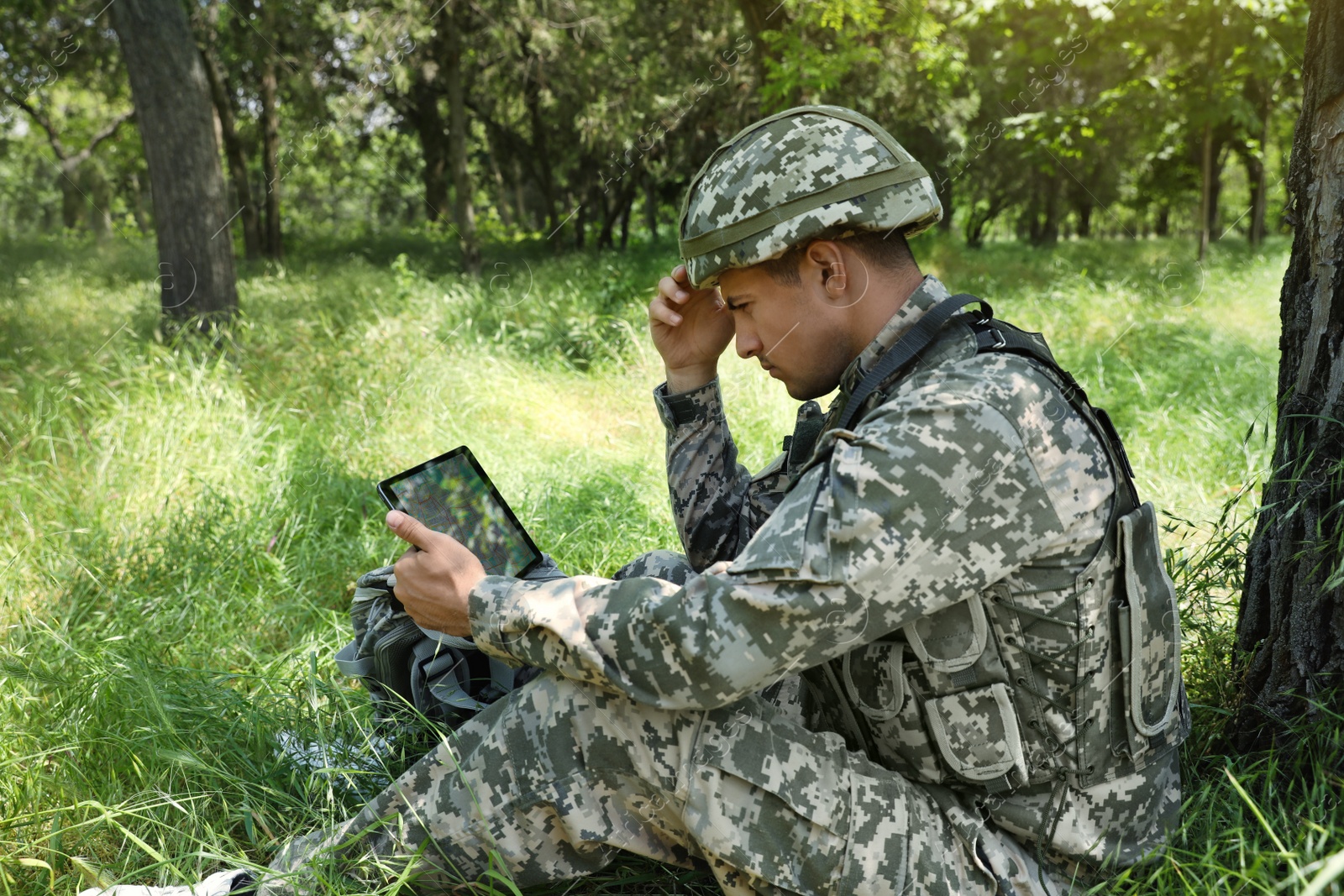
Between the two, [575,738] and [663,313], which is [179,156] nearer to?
[663,313]

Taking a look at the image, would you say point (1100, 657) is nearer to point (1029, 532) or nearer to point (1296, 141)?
point (1029, 532)

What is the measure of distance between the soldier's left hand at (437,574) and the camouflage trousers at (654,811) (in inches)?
7.4

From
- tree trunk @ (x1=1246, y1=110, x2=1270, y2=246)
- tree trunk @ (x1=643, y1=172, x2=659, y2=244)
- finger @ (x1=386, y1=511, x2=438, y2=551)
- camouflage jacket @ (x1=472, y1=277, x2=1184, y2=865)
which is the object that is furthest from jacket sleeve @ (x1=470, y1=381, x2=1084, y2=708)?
tree trunk @ (x1=1246, y1=110, x2=1270, y2=246)

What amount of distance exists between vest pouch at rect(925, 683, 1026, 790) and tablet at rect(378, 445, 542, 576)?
3.24 ft

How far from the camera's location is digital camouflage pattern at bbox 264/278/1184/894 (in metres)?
1.41

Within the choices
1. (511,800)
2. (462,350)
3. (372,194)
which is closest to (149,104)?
(462,350)

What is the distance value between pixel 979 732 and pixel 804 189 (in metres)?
0.96

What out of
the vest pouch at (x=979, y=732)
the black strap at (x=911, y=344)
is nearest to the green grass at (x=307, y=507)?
the vest pouch at (x=979, y=732)

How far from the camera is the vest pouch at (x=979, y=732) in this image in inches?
62.0

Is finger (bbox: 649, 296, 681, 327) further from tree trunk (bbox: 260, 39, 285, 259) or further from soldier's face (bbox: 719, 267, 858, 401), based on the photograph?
tree trunk (bbox: 260, 39, 285, 259)

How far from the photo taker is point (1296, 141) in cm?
194

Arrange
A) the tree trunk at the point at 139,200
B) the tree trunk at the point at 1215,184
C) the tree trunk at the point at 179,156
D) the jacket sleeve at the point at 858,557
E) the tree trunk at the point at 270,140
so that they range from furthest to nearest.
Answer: the tree trunk at the point at 139,200 < the tree trunk at the point at 1215,184 < the tree trunk at the point at 270,140 < the tree trunk at the point at 179,156 < the jacket sleeve at the point at 858,557

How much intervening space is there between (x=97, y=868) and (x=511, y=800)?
0.96m

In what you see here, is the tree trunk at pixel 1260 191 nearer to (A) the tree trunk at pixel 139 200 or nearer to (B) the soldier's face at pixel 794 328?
(B) the soldier's face at pixel 794 328
